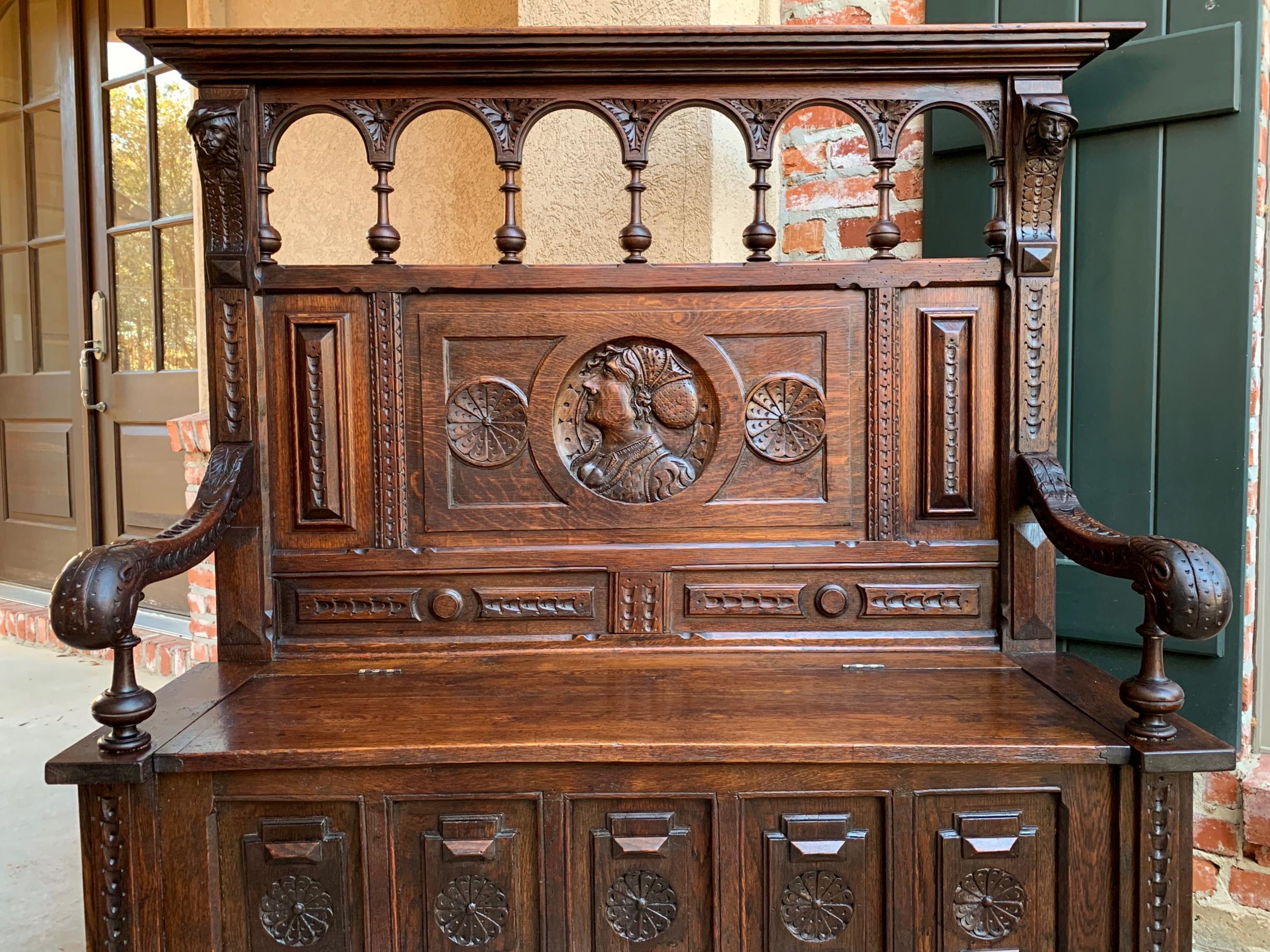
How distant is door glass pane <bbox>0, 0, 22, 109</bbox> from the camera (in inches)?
161

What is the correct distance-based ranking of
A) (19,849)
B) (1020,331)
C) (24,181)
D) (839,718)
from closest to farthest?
(839,718), (1020,331), (19,849), (24,181)

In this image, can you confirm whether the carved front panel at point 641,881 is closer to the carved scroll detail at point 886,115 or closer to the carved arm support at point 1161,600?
the carved arm support at point 1161,600

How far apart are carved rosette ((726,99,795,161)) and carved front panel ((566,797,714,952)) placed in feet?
4.28

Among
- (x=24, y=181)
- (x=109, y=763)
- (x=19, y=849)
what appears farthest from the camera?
(x=24, y=181)

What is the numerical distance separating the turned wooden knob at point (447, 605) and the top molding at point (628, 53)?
3.56 ft

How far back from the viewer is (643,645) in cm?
176

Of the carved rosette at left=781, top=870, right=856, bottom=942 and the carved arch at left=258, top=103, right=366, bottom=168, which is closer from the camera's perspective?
the carved rosette at left=781, top=870, right=856, bottom=942

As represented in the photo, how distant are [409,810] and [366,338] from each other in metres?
0.96

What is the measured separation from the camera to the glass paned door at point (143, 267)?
11.5ft

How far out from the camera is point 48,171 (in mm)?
4008

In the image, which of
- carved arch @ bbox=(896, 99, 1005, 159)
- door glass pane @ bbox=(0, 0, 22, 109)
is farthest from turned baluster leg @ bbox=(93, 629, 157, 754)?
door glass pane @ bbox=(0, 0, 22, 109)

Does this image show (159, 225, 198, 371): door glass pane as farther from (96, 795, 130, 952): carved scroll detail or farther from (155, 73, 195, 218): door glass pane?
(96, 795, 130, 952): carved scroll detail

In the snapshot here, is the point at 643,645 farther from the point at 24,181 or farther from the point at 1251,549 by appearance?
the point at 24,181

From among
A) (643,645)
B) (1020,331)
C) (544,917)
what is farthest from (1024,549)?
(544,917)
